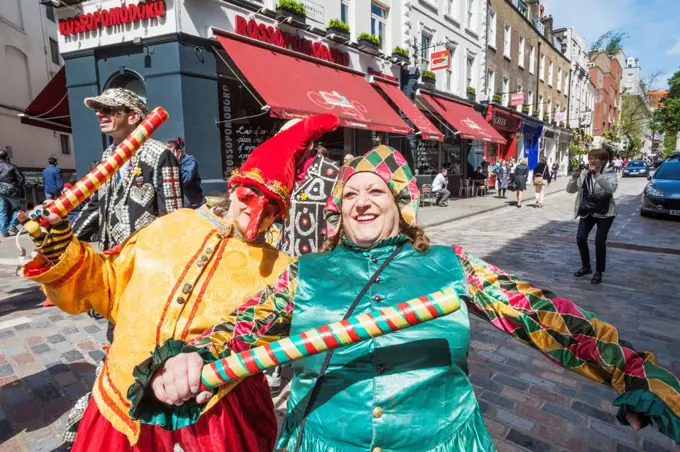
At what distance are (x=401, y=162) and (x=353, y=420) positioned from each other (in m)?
1.05

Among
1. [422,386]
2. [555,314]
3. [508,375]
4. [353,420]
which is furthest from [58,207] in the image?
[508,375]

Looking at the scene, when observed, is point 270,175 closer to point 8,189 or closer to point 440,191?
point 8,189

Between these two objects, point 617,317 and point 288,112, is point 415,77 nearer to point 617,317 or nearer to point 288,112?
point 288,112

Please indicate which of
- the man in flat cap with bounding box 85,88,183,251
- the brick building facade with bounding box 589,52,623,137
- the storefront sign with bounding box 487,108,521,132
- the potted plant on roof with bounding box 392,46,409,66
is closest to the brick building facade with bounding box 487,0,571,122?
the storefront sign with bounding box 487,108,521,132

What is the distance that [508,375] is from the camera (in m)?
3.42

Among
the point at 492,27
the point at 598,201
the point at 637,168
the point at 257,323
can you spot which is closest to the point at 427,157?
the point at 492,27

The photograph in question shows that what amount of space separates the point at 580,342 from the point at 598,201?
5373 mm

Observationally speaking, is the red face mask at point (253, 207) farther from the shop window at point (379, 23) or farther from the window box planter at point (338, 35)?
the shop window at point (379, 23)

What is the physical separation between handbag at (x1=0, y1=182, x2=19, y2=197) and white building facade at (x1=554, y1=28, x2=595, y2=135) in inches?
1536

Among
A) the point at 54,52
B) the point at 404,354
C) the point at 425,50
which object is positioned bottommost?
the point at 404,354

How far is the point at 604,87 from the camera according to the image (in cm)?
5500

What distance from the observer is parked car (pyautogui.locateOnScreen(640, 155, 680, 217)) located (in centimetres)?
1162

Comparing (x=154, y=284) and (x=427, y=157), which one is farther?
(x=427, y=157)

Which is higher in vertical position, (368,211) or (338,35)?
(338,35)
